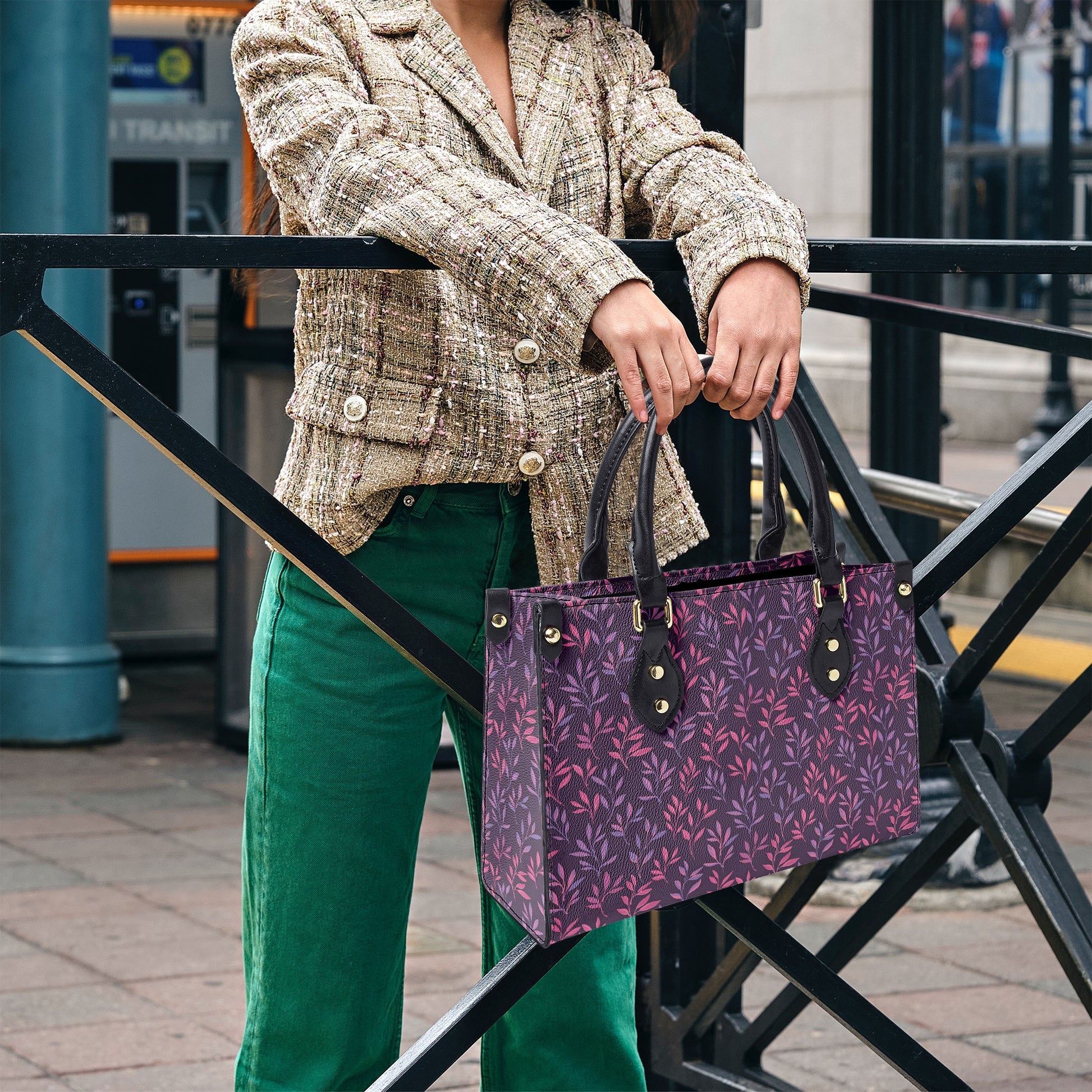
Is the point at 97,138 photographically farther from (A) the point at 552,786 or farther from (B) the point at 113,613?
(A) the point at 552,786

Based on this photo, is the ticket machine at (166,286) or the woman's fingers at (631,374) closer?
the woman's fingers at (631,374)

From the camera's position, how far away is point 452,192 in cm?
162

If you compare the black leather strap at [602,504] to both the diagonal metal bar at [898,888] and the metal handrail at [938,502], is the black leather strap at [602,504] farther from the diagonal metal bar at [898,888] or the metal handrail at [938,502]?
the metal handrail at [938,502]

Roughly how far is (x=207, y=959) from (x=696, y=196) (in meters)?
2.57

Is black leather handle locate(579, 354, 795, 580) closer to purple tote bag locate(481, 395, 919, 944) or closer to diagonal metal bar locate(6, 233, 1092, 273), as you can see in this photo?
purple tote bag locate(481, 395, 919, 944)

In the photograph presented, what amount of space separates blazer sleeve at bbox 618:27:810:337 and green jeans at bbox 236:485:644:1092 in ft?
1.07

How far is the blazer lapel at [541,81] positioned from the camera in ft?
6.12

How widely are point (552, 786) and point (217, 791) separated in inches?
163

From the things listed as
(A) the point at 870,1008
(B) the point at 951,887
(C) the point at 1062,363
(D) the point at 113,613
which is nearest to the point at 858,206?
(C) the point at 1062,363

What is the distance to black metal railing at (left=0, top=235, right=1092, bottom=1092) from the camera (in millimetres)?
1599

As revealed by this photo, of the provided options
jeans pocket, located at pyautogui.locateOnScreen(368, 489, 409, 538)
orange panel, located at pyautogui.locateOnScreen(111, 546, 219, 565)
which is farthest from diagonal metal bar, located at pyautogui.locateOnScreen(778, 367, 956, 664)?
orange panel, located at pyautogui.locateOnScreen(111, 546, 219, 565)

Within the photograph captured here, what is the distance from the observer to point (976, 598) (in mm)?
8531

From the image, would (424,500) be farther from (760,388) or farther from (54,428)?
(54,428)

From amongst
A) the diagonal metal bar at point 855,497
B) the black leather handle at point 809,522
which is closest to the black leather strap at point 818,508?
the black leather handle at point 809,522
